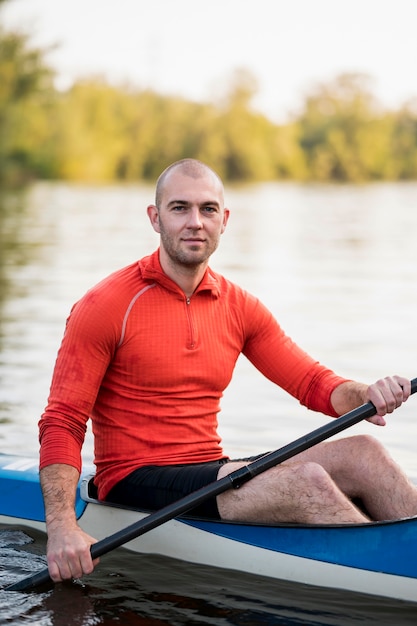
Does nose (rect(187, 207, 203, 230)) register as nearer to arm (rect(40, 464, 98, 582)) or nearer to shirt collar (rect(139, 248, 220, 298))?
shirt collar (rect(139, 248, 220, 298))

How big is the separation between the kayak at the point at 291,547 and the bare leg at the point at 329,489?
0.05 m

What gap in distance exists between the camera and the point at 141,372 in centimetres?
421

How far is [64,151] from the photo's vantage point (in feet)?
211

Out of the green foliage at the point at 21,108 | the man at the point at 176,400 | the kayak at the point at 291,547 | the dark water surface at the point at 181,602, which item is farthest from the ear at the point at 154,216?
the green foliage at the point at 21,108

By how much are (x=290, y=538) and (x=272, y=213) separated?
31.4 m

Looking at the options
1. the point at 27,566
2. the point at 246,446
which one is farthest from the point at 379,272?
the point at 27,566

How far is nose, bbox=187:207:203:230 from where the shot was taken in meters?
4.22

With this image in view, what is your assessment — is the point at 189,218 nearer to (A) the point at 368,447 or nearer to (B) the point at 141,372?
(B) the point at 141,372

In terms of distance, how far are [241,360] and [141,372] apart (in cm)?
558

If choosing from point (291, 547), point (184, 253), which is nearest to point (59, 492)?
point (291, 547)

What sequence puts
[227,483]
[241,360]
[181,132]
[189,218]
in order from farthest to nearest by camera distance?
[181,132] < [241,360] < [189,218] < [227,483]

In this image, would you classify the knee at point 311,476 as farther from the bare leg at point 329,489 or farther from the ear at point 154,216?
the ear at point 154,216

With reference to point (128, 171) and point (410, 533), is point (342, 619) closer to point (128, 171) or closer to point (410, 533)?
point (410, 533)

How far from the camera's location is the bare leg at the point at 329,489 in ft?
13.1
